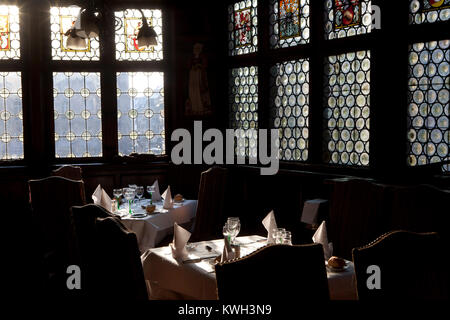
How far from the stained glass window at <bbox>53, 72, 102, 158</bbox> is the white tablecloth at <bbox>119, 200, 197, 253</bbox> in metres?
2.11

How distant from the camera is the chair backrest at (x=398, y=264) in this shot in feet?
6.06

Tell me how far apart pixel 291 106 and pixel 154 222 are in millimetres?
2364

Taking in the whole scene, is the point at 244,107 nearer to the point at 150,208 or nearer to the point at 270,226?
the point at 150,208

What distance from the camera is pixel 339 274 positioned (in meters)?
2.67

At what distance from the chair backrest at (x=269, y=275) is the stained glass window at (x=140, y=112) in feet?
17.6

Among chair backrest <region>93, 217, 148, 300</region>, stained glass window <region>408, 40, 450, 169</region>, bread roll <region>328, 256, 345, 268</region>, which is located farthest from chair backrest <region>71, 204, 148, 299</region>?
stained glass window <region>408, 40, 450, 169</region>

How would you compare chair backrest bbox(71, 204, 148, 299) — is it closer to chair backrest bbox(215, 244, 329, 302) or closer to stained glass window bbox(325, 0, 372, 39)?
chair backrest bbox(215, 244, 329, 302)

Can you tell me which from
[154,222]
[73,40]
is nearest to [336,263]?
[154,222]

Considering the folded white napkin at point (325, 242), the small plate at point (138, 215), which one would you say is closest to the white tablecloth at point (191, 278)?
the folded white napkin at point (325, 242)
